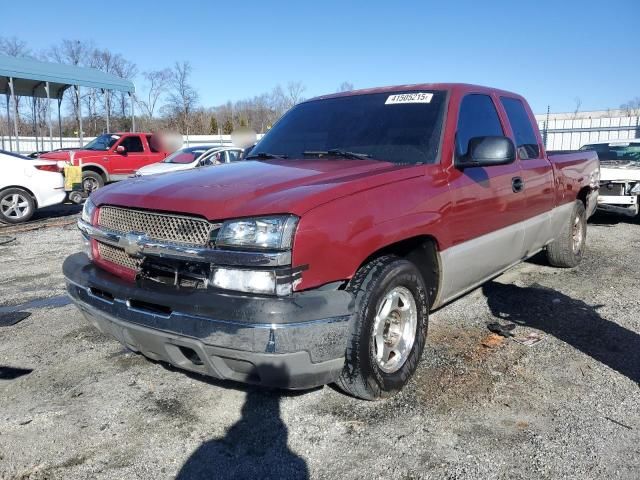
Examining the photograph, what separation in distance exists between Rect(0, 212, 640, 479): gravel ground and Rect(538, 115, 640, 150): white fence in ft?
73.0

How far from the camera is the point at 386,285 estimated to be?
2.85 m

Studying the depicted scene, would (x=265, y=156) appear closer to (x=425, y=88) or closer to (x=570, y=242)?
(x=425, y=88)

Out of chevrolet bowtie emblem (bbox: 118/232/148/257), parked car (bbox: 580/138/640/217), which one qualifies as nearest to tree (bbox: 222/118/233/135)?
parked car (bbox: 580/138/640/217)

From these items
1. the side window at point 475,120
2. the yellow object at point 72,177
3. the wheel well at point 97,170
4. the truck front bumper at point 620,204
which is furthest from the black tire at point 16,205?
the truck front bumper at point 620,204

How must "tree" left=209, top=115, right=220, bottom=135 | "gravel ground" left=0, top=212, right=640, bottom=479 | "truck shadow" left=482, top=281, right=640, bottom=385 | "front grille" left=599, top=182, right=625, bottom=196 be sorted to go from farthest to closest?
1. "tree" left=209, top=115, right=220, bottom=135
2. "front grille" left=599, top=182, right=625, bottom=196
3. "truck shadow" left=482, top=281, right=640, bottom=385
4. "gravel ground" left=0, top=212, right=640, bottom=479

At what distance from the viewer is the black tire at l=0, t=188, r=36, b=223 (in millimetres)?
9992

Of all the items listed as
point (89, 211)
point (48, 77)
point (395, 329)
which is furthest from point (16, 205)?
point (48, 77)

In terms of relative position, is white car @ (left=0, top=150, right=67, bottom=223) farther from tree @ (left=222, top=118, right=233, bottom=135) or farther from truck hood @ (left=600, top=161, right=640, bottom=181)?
tree @ (left=222, top=118, right=233, bottom=135)

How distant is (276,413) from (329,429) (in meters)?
0.34

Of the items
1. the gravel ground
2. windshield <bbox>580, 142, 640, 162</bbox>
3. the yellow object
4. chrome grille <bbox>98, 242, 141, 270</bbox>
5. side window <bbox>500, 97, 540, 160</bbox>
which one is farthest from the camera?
the yellow object

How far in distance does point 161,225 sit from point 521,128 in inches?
140

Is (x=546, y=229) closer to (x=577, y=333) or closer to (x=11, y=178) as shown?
(x=577, y=333)

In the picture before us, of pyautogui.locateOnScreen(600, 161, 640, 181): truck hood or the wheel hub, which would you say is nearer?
the wheel hub

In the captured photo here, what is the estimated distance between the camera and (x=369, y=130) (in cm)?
382
